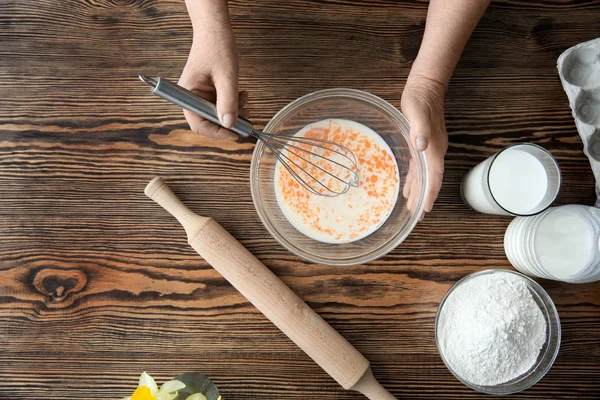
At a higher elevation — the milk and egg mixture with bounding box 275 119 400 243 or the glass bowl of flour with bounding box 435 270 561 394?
the milk and egg mixture with bounding box 275 119 400 243

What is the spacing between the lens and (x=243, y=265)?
0.88 metres

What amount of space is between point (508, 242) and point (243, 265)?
1.74 feet

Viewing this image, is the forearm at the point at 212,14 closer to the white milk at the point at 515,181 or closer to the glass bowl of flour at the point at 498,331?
the white milk at the point at 515,181

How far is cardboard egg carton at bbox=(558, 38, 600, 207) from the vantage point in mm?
899

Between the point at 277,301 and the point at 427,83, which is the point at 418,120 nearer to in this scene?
the point at 427,83

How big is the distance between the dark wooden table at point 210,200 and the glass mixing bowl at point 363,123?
4 cm

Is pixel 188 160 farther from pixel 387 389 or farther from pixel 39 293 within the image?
pixel 387 389

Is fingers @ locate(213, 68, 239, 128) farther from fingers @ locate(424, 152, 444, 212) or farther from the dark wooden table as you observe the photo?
fingers @ locate(424, 152, 444, 212)

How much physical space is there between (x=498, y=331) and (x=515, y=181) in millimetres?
275

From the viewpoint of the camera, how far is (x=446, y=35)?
855 mm

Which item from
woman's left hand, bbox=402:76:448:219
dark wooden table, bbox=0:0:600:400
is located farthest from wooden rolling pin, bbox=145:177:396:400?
woman's left hand, bbox=402:76:448:219

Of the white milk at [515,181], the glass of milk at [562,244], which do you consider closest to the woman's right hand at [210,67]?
the white milk at [515,181]

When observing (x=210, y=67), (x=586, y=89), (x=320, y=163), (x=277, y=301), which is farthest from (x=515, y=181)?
(x=210, y=67)

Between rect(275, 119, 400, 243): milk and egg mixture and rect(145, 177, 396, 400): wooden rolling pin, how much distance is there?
0.42 ft
